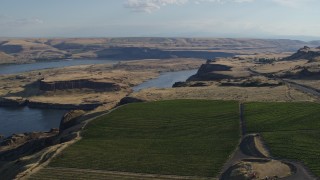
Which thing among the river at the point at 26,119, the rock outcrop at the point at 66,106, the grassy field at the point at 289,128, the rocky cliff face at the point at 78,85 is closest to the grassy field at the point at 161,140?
the grassy field at the point at 289,128

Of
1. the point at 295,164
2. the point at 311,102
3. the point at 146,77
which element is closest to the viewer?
the point at 295,164

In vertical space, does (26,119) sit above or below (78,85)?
below

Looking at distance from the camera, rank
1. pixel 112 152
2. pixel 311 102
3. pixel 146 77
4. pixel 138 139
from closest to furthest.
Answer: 1. pixel 112 152
2. pixel 138 139
3. pixel 311 102
4. pixel 146 77

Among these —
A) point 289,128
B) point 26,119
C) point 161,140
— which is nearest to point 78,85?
point 26,119

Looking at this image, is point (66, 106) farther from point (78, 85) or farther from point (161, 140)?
point (161, 140)

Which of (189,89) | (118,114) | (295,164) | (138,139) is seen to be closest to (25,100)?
(189,89)

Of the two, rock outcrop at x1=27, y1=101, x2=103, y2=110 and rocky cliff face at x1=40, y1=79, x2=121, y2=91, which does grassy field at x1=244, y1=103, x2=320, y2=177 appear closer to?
rock outcrop at x1=27, y1=101, x2=103, y2=110

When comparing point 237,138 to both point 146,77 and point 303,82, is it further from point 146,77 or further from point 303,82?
point 146,77

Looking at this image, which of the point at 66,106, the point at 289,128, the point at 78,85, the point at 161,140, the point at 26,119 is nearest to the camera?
the point at 289,128
